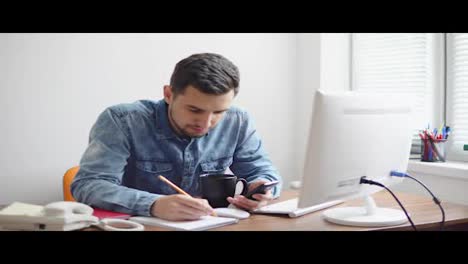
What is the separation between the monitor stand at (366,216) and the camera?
1.30 meters

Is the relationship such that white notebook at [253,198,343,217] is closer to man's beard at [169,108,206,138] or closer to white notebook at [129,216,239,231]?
white notebook at [129,216,239,231]

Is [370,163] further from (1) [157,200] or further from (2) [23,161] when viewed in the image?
(2) [23,161]

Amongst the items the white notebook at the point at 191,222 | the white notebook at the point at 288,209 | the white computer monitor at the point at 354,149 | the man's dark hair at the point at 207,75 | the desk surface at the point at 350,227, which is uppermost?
the man's dark hair at the point at 207,75

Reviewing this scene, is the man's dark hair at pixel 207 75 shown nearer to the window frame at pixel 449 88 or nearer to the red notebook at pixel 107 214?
the red notebook at pixel 107 214

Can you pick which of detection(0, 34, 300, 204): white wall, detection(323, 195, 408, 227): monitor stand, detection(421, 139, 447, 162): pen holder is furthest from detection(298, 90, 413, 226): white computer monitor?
detection(0, 34, 300, 204): white wall

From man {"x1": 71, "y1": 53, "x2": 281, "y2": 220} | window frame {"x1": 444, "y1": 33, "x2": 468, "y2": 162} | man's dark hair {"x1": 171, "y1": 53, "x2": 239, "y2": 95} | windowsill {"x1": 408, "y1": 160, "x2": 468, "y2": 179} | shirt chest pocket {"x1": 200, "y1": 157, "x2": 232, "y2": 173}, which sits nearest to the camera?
man {"x1": 71, "y1": 53, "x2": 281, "y2": 220}

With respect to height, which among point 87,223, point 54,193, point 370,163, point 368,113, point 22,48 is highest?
point 22,48

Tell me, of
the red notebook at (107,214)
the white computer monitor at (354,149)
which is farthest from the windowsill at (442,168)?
the red notebook at (107,214)

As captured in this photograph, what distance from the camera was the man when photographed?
1.41 metres

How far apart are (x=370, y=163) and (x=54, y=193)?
1520mm

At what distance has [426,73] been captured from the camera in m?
2.46

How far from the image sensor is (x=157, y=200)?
1353 millimetres

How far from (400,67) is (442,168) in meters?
0.63
